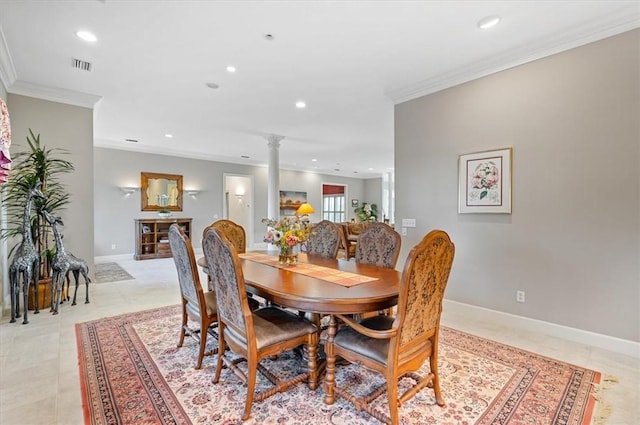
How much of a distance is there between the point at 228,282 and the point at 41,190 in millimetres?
3268

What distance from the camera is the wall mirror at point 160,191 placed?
780 centimetres

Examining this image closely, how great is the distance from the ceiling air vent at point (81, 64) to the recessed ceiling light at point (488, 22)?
151 inches

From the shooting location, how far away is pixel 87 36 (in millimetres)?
2834

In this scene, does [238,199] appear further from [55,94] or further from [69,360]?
[69,360]

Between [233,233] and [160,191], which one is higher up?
[160,191]

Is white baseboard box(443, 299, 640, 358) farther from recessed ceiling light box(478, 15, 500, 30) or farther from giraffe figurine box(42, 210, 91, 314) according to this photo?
giraffe figurine box(42, 210, 91, 314)

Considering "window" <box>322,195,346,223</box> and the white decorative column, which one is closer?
the white decorative column

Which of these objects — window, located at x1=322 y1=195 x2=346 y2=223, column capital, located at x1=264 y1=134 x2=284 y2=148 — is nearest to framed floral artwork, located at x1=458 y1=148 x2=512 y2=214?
column capital, located at x1=264 y1=134 x2=284 y2=148

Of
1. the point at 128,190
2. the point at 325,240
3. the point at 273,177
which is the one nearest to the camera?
the point at 325,240

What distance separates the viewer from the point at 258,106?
4.73 meters

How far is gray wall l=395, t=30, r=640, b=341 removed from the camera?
2.62 m

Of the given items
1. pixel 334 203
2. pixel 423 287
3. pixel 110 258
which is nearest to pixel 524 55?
pixel 423 287

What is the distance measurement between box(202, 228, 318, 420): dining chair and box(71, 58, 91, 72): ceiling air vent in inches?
108

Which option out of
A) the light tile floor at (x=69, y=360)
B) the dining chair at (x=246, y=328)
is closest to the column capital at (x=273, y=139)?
the light tile floor at (x=69, y=360)
